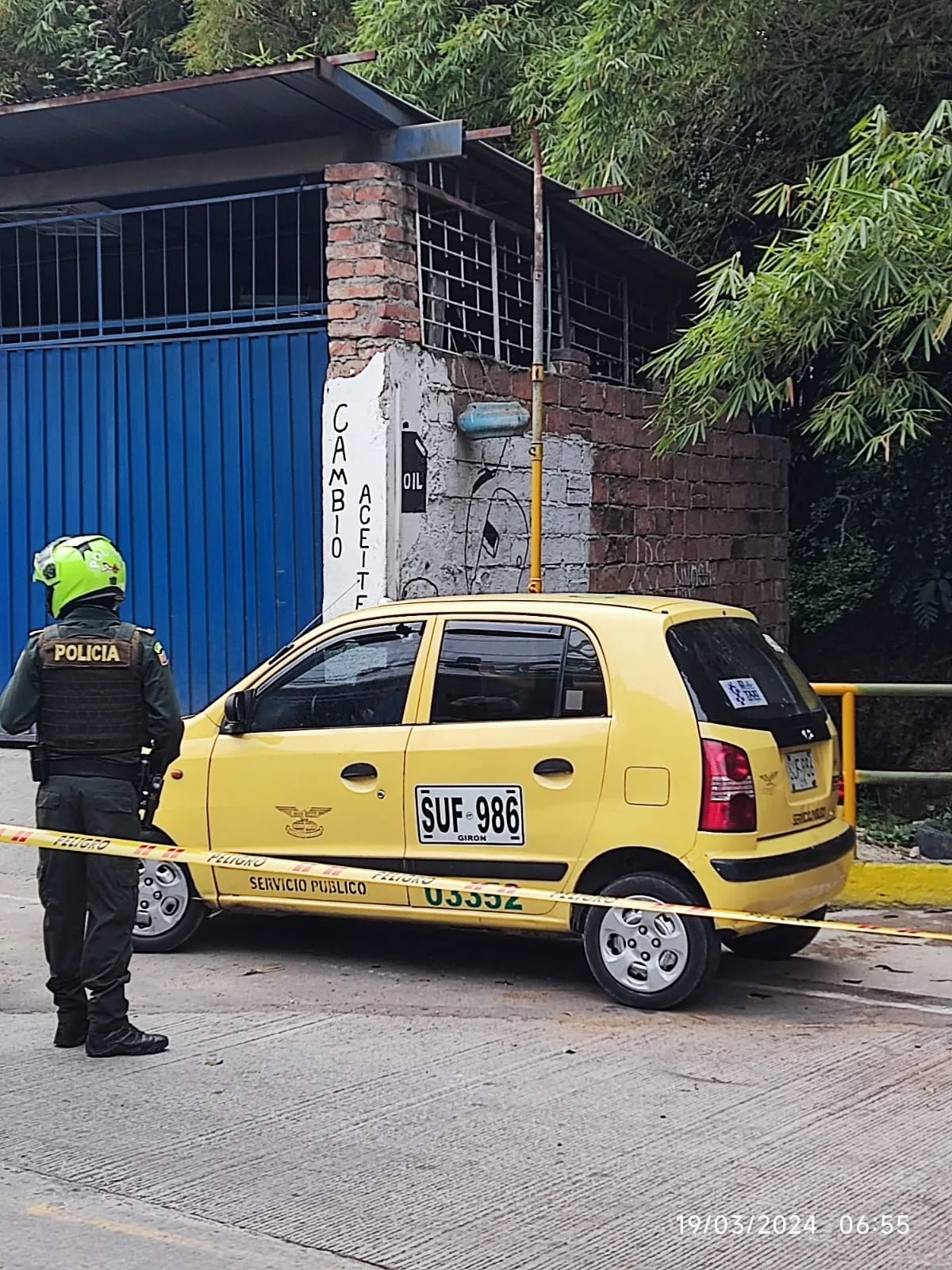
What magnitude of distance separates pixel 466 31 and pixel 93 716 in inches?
384

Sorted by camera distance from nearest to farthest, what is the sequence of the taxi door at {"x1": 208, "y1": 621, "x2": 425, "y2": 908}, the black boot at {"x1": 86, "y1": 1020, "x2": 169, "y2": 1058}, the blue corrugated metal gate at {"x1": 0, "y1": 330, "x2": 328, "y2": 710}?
the black boot at {"x1": 86, "y1": 1020, "x2": 169, "y2": 1058}
the taxi door at {"x1": 208, "y1": 621, "x2": 425, "y2": 908}
the blue corrugated metal gate at {"x1": 0, "y1": 330, "x2": 328, "y2": 710}

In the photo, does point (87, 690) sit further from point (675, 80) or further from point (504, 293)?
point (675, 80)

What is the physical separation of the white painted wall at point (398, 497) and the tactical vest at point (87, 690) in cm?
403

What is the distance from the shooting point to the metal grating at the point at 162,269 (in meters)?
10.8

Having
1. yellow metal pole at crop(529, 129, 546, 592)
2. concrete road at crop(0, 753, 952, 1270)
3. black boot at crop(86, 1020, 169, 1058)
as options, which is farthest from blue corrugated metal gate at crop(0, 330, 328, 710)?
black boot at crop(86, 1020, 169, 1058)

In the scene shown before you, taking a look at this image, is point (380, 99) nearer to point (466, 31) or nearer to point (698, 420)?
point (698, 420)

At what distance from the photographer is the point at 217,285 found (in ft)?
39.0

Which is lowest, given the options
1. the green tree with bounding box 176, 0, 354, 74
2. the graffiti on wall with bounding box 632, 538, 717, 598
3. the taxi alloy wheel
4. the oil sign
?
the taxi alloy wheel

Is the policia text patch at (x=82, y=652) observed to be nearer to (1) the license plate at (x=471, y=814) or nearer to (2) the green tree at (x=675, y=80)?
(1) the license plate at (x=471, y=814)

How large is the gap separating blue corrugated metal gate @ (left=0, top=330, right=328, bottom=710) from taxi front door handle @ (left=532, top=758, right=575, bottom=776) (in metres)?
3.98

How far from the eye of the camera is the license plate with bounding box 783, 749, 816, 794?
21.5 feet

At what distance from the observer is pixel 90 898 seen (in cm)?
584

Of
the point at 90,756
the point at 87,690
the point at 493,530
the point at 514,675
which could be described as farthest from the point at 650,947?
the point at 493,530

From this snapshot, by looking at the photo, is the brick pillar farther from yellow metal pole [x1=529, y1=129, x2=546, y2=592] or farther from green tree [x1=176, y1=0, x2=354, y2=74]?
green tree [x1=176, y1=0, x2=354, y2=74]
